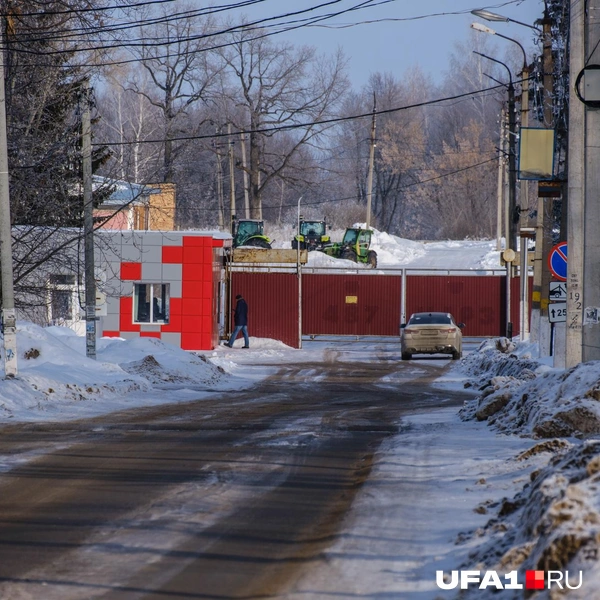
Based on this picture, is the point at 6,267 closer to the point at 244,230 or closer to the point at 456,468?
the point at 456,468

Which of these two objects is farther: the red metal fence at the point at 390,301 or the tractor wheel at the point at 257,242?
the tractor wheel at the point at 257,242

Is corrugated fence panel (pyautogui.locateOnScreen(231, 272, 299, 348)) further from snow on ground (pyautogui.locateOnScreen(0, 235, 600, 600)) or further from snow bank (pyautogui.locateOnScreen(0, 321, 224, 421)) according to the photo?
snow on ground (pyautogui.locateOnScreen(0, 235, 600, 600))

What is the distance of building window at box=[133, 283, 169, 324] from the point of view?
116 feet

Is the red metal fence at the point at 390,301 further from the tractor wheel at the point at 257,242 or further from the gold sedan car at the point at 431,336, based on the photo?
the tractor wheel at the point at 257,242

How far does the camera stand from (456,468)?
956cm

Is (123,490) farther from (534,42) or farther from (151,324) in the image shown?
(151,324)

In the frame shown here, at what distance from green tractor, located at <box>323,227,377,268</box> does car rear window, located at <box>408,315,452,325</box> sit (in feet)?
85.7

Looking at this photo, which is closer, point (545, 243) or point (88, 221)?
point (88, 221)

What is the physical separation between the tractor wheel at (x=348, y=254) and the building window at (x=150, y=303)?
25603 mm

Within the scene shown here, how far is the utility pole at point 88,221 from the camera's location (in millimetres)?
21531

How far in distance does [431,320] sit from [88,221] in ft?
45.9

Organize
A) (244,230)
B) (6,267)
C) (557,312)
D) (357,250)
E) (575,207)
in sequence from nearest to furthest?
(575,207), (557,312), (6,267), (244,230), (357,250)

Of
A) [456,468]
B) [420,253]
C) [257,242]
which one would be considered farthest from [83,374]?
[420,253]

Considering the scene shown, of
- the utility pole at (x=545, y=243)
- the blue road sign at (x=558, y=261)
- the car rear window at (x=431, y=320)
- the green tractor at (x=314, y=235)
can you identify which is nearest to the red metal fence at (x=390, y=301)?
the car rear window at (x=431, y=320)
